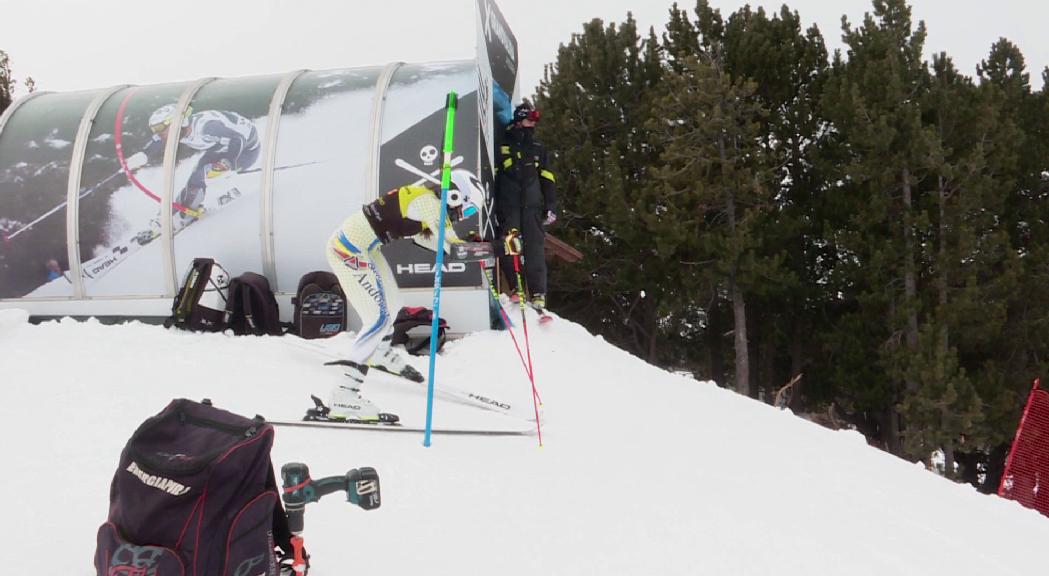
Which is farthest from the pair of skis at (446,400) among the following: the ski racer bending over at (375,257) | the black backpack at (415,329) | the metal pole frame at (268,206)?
the metal pole frame at (268,206)

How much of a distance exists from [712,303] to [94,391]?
19.2 m

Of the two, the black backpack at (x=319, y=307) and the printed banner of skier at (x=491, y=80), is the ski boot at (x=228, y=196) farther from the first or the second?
the printed banner of skier at (x=491, y=80)

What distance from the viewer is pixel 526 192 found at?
10.1 metres

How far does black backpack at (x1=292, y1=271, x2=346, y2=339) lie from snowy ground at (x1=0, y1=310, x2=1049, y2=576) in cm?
73

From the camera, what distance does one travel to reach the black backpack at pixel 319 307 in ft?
30.5

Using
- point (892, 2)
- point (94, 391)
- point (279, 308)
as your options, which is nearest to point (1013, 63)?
point (892, 2)

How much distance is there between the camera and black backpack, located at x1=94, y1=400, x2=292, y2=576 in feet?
8.73

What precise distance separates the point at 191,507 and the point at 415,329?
6648mm

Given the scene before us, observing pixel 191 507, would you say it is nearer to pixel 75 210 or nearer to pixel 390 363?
pixel 390 363

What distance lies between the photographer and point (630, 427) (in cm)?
666

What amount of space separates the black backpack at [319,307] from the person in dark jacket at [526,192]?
2.24 meters

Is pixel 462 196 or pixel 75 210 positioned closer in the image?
pixel 462 196

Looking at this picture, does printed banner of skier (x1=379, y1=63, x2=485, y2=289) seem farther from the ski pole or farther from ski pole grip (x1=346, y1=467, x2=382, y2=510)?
ski pole grip (x1=346, y1=467, x2=382, y2=510)

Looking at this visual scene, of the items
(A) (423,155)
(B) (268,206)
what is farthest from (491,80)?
(B) (268,206)
